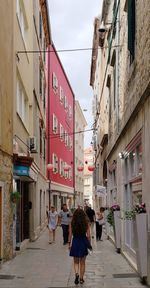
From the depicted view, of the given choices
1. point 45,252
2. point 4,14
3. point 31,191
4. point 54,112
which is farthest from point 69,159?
point 4,14

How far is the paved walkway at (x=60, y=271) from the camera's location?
1118 cm

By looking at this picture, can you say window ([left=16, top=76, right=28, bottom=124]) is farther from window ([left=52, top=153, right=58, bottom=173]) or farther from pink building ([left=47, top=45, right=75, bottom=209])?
window ([left=52, top=153, right=58, bottom=173])

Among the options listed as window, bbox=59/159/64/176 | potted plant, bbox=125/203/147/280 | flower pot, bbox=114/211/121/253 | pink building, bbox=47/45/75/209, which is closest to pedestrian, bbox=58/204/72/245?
flower pot, bbox=114/211/121/253

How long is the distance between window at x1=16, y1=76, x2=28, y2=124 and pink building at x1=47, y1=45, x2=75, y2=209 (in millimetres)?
11068

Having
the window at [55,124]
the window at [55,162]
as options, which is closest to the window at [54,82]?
the window at [55,124]

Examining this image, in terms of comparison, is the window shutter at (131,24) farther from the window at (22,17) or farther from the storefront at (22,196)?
the window at (22,17)

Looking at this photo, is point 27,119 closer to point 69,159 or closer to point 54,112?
point 54,112

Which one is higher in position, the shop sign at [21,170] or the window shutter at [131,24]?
the window shutter at [131,24]

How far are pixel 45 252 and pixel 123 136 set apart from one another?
16.9ft

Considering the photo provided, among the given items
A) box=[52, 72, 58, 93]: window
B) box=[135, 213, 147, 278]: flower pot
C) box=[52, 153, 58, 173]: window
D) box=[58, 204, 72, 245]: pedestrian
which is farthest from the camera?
box=[52, 153, 58, 173]: window

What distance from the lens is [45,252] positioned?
1870cm

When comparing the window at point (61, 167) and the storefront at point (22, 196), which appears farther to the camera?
the window at point (61, 167)

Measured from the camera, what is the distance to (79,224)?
11531mm

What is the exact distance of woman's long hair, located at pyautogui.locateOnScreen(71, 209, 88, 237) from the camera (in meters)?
11.5
